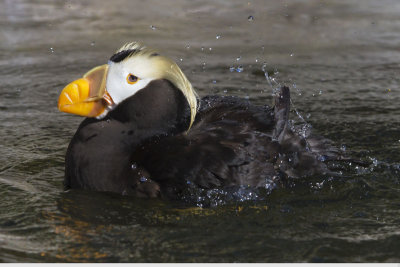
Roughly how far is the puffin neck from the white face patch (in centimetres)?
3

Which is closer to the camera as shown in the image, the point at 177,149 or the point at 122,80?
the point at 177,149

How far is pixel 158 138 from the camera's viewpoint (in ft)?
13.7

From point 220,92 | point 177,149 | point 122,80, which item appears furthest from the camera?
point 220,92

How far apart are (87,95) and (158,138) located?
0.47 metres

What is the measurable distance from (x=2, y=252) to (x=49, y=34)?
4421mm

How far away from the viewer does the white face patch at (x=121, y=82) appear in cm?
413

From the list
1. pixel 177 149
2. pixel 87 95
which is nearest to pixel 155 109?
pixel 177 149

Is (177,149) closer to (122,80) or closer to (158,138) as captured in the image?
(158,138)

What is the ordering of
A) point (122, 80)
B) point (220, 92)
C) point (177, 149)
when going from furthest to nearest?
point (220, 92), point (122, 80), point (177, 149)

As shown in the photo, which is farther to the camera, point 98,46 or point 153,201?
point 98,46

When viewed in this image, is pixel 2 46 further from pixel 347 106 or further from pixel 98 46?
pixel 347 106

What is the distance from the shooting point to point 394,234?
3668 millimetres

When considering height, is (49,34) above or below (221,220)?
above

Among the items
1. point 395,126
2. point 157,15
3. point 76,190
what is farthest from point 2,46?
point 395,126
